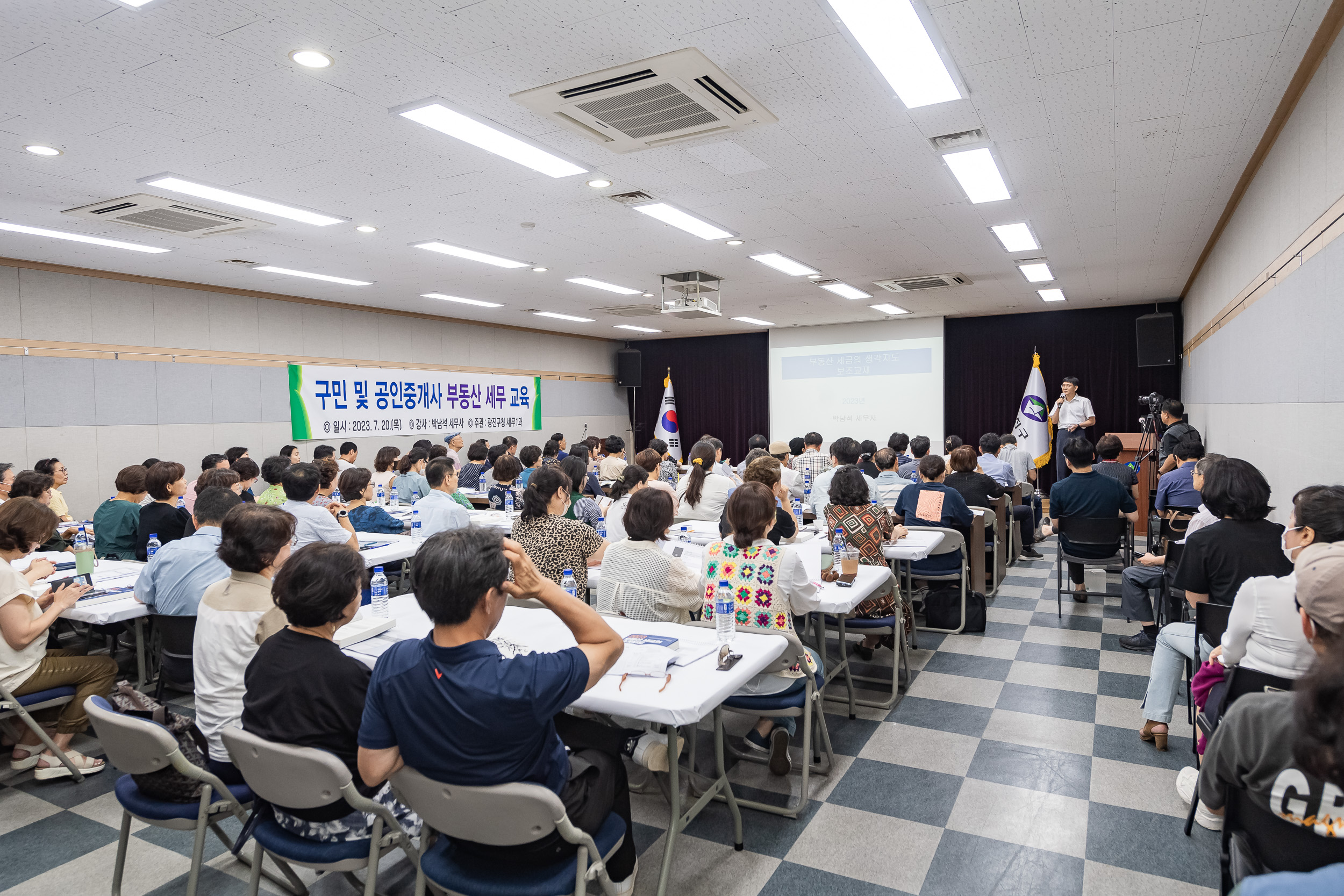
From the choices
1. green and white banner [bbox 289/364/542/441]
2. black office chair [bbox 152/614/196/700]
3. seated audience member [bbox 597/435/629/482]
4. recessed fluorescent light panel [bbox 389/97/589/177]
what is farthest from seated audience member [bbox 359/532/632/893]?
green and white banner [bbox 289/364/542/441]

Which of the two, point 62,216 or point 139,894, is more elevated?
point 62,216

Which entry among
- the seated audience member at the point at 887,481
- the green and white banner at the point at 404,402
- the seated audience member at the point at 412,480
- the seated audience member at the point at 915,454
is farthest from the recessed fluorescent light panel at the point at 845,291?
the green and white banner at the point at 404,402

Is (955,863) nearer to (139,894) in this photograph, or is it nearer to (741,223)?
(139,894)

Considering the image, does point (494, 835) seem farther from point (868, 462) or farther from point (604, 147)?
point (868, 462)

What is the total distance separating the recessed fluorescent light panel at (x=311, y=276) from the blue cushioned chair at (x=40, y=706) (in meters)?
5.26

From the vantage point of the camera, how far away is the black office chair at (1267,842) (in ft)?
5.30

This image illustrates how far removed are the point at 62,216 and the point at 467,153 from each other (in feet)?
11.4

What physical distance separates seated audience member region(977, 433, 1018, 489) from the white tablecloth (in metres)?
4.99

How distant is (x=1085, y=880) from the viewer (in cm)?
247

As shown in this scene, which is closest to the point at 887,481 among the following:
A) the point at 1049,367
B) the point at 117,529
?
the point at 117,529

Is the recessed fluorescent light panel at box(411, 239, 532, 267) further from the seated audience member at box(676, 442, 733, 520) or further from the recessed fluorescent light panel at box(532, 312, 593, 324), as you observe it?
the recessed fluorescent light panel at box(532, 312, 593, 324)

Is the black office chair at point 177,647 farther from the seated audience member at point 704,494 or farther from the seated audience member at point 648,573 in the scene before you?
the seated audience member at point 704,494

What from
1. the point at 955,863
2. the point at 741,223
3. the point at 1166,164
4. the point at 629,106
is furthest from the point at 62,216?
the point at 1166,164

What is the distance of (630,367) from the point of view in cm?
1528
